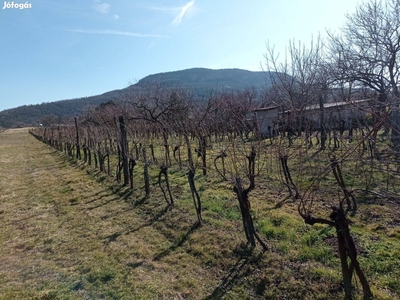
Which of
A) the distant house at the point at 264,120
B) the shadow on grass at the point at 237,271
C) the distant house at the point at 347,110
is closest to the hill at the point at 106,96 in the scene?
the distant house at the point at 264,120

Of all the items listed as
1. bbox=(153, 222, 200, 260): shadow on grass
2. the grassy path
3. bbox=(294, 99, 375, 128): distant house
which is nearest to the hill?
bbox=(294, 99, 375, 128): distant house

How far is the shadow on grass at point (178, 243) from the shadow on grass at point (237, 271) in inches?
34.2

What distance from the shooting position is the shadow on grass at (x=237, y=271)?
2.87 metres

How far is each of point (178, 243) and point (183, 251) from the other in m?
0.26

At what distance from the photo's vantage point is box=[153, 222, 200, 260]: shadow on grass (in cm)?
379

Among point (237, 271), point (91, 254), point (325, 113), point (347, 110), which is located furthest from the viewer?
point (325, 113)

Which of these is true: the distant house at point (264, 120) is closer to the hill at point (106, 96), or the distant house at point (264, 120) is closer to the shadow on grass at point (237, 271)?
the shadow on grass at point (237, 271)

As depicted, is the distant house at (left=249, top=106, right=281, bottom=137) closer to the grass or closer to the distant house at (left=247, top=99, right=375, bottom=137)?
the distant house at (left=247, top=99, right=375, bottom=137)

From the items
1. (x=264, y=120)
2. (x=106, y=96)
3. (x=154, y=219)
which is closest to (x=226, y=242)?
(x=154, y=219)

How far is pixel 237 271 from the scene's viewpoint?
3193mm

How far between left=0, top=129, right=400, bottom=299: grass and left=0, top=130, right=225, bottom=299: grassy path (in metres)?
0.01

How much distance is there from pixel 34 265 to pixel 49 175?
833 cm

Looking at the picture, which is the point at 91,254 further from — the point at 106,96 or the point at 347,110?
the point at 106,96

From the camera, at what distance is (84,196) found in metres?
7.34
